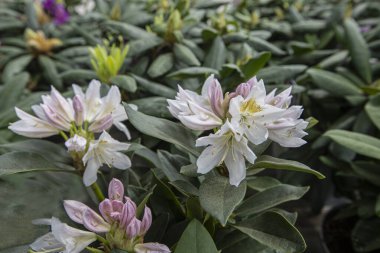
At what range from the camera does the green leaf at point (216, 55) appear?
3.79 feet

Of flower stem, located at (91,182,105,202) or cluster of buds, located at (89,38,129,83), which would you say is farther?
cluster of buds, located at (89,38,129,83)

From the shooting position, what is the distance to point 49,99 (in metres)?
0.80

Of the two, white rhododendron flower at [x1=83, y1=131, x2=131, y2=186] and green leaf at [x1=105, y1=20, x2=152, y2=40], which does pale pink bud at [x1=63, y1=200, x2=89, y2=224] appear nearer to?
white rhododendron flower at [x1=83, y1=131, x2=131, y2=186]

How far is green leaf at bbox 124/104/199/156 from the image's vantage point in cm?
69

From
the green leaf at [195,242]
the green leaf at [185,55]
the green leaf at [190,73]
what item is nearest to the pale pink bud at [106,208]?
the green leaf at [195,242]

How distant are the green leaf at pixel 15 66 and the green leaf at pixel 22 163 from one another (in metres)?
0.62

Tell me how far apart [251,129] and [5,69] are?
3.27 feet

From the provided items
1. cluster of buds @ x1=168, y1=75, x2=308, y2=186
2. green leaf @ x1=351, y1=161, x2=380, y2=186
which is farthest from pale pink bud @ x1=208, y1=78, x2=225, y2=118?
green leaf @ x1=351, y1=161, x2=380, y2=186

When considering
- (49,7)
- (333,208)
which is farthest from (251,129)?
(49,7)

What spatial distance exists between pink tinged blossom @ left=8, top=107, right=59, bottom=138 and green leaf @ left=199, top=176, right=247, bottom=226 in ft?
0.97

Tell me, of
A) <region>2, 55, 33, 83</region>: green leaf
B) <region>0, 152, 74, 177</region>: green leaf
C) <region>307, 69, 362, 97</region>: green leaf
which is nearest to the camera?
<region>0, 152, 74, 177</region>: green leaf

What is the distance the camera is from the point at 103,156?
2.57ft

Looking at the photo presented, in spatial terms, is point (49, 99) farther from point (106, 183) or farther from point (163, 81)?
point (163, 81)

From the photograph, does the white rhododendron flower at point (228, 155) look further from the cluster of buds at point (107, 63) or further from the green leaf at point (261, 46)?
the green leaf at point (261, 46)
